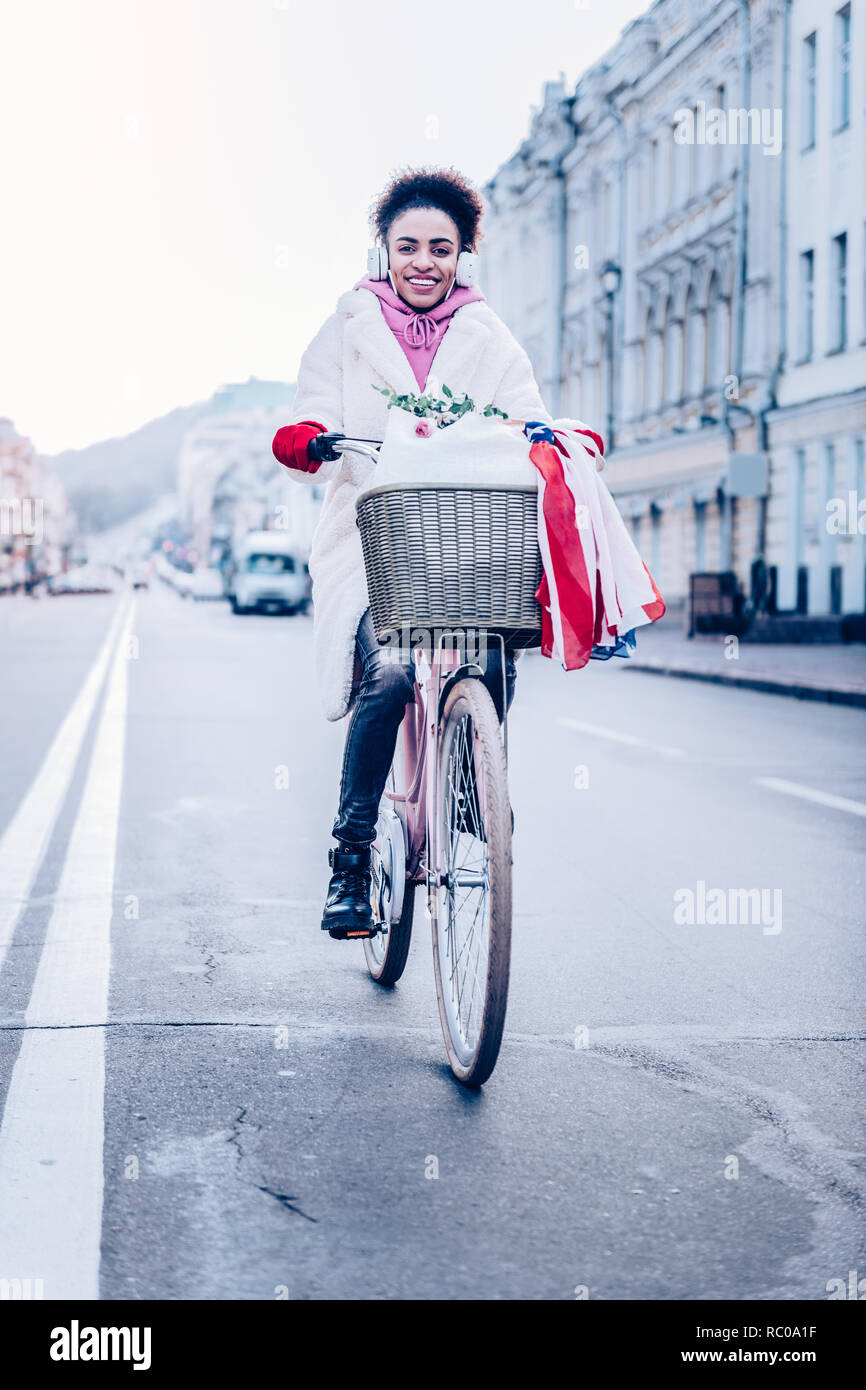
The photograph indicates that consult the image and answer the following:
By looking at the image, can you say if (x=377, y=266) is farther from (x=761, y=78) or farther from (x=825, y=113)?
(x=761, y=78)

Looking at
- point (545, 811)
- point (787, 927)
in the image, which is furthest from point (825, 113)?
point (787, 927)

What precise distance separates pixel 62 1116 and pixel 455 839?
1085 millimetres

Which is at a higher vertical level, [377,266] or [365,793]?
[377,266]

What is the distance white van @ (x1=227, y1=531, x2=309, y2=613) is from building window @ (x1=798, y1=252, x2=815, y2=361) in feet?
76.7

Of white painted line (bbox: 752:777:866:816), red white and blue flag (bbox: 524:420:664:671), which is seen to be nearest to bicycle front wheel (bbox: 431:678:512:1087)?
red white and blue flag (bbox: 524:420:664:671)

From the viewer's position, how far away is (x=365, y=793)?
15.2ft

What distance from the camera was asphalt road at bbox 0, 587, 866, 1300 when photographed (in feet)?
9.75

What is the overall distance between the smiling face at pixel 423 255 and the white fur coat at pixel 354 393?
0.10 meters

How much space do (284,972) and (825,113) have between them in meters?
29.3

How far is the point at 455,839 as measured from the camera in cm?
417

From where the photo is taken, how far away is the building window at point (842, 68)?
30.5 m

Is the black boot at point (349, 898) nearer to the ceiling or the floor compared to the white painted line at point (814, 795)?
nearer to the ceiling

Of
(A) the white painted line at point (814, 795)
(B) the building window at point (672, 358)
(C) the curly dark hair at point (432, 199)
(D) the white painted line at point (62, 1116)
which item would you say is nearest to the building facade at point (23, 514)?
(B) the building window at point (672, 358)

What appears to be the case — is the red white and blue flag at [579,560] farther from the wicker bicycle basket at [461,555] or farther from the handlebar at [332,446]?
the handlebar at [332,446]
